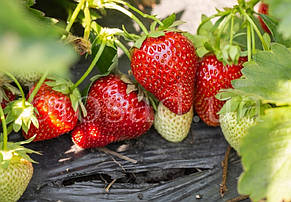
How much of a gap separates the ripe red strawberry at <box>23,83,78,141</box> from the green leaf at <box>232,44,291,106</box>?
0.39m

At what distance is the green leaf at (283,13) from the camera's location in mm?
440

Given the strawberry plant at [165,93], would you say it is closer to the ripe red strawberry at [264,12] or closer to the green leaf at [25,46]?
the ripe red strawberry at [264,12]

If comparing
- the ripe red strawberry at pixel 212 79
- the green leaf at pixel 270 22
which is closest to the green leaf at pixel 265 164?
the ripe red strawberry at pixel 212 79

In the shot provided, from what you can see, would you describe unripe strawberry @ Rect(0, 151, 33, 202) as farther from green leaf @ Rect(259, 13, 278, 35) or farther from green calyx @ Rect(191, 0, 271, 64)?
green leaf @ Rect(259, 13, 278, 35)

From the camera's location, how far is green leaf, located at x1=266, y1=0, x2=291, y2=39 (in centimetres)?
44

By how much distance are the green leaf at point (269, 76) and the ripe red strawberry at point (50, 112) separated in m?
0.39

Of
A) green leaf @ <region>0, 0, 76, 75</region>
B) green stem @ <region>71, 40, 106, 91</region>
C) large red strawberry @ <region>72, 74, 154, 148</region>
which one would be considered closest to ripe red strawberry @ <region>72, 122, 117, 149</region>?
large red strawberry @ <region>72, 74, 154, 148</region>

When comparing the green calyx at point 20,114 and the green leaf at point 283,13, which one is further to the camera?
the green calyx at point 20,114

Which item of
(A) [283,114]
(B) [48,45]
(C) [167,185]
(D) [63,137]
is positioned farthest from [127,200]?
(B) [48,45]

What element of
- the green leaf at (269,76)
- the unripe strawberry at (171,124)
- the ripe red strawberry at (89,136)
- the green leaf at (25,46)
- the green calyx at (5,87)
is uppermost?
the green leaf at (25,46)

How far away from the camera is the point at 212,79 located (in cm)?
90

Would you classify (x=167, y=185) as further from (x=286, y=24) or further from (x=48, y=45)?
(x=48, y=45)

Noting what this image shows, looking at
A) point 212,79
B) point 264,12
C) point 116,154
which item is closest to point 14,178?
point 116,154

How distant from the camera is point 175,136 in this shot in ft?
3.26
